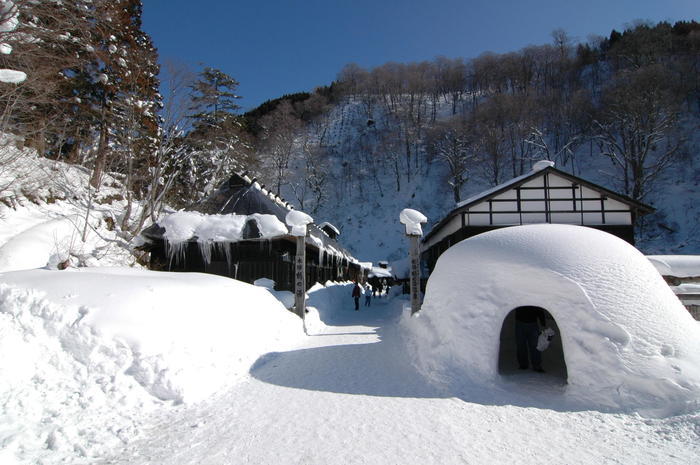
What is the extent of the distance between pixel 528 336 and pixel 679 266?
659 centimetres

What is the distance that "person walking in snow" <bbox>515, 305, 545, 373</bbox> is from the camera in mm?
6523

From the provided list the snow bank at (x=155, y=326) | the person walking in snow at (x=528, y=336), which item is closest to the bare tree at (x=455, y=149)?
the person walking in snow at (x=528, y=336)

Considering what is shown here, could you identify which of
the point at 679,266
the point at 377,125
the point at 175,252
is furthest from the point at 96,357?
the point at 377,125

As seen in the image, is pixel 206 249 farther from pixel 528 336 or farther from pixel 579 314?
pixel 579 314

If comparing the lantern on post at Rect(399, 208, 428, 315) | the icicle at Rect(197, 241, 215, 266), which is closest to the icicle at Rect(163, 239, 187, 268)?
the icicle at Rect(197, 241, 215, 266)

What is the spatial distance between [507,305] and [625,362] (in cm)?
158

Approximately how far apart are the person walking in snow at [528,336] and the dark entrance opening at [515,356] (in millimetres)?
202

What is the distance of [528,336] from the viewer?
660cm

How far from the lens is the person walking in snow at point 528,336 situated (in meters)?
6.52

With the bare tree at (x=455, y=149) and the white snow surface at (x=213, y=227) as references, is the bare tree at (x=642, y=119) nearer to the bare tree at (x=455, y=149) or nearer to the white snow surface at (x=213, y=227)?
the bare tree at (x=455, y=149)

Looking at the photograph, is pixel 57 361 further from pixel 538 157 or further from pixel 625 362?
pixel 538 157

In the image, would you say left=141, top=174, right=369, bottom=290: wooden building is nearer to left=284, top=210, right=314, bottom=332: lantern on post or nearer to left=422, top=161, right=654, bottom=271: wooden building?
left=284, top=210, right=314, bottom=332: lantern on post

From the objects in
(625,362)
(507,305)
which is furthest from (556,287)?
(625,362)

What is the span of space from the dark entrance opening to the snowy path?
178 cm
